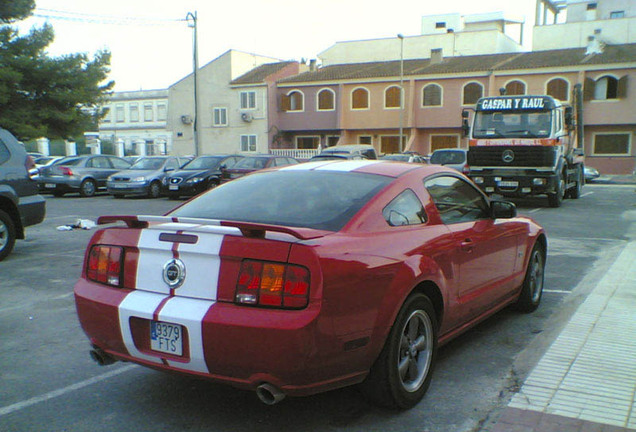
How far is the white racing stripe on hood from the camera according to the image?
10.6 ft

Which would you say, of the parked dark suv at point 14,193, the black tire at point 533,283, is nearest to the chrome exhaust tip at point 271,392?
the black tire at point 533,283

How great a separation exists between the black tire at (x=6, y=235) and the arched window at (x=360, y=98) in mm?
37430

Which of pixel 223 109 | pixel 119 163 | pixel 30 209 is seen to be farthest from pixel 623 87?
pixel 30 209

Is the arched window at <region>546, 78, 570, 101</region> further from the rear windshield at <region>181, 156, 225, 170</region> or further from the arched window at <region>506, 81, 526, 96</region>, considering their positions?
the rear windshield at <region>181, 156, 225, 170</region>

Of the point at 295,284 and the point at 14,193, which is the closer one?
the point at 295,284

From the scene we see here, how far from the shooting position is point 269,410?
3.59m

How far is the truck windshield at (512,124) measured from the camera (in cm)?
1617

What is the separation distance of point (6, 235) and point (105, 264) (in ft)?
19.3

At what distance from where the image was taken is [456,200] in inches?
183

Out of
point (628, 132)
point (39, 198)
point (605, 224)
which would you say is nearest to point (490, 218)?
point (39, 198)

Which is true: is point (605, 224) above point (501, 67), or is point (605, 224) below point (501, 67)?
below

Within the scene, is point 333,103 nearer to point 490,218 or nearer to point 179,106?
point 179,106

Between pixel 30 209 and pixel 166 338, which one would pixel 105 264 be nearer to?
pixel 166 338

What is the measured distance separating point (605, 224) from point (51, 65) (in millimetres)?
26121
